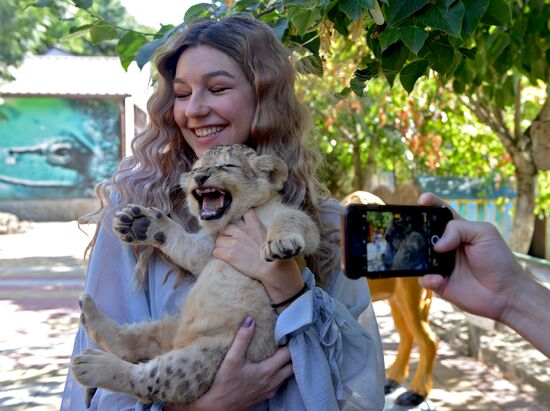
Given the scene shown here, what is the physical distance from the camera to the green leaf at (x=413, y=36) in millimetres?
2092

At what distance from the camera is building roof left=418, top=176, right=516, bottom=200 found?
10805mm

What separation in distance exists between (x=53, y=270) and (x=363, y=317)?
11208 mm

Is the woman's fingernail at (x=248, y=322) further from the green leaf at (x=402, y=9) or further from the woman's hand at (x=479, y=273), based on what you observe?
the green leaf at (x=402, y=9)

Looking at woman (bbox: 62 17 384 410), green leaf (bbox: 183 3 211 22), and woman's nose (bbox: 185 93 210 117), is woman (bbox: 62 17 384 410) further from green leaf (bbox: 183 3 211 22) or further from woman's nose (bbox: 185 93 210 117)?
green leaf (bbox: 183 3 211 22)

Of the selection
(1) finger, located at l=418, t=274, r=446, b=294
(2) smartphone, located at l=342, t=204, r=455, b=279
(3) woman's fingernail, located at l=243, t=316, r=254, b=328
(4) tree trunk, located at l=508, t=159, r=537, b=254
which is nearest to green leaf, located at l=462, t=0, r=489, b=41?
(2) smartphone, located at l=342, t=204, r=455, b=279

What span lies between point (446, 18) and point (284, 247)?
93cm

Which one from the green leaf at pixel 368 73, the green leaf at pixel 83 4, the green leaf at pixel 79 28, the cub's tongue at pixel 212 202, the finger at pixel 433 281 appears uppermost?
the green leaf at pixel 83 4

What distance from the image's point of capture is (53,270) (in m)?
12.7

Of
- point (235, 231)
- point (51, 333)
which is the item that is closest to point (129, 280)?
point (235, 231)

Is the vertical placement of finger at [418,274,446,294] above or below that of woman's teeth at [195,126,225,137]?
below

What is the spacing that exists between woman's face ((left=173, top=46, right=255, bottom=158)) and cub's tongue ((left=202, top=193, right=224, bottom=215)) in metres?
0.25

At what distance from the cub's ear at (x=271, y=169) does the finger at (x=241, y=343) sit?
1.87 ft

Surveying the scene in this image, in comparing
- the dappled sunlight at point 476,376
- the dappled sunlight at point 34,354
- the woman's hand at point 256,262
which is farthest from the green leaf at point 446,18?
the dappled sunlight at point 34,354

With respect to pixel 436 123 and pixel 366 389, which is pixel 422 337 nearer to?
pixel 366 389
